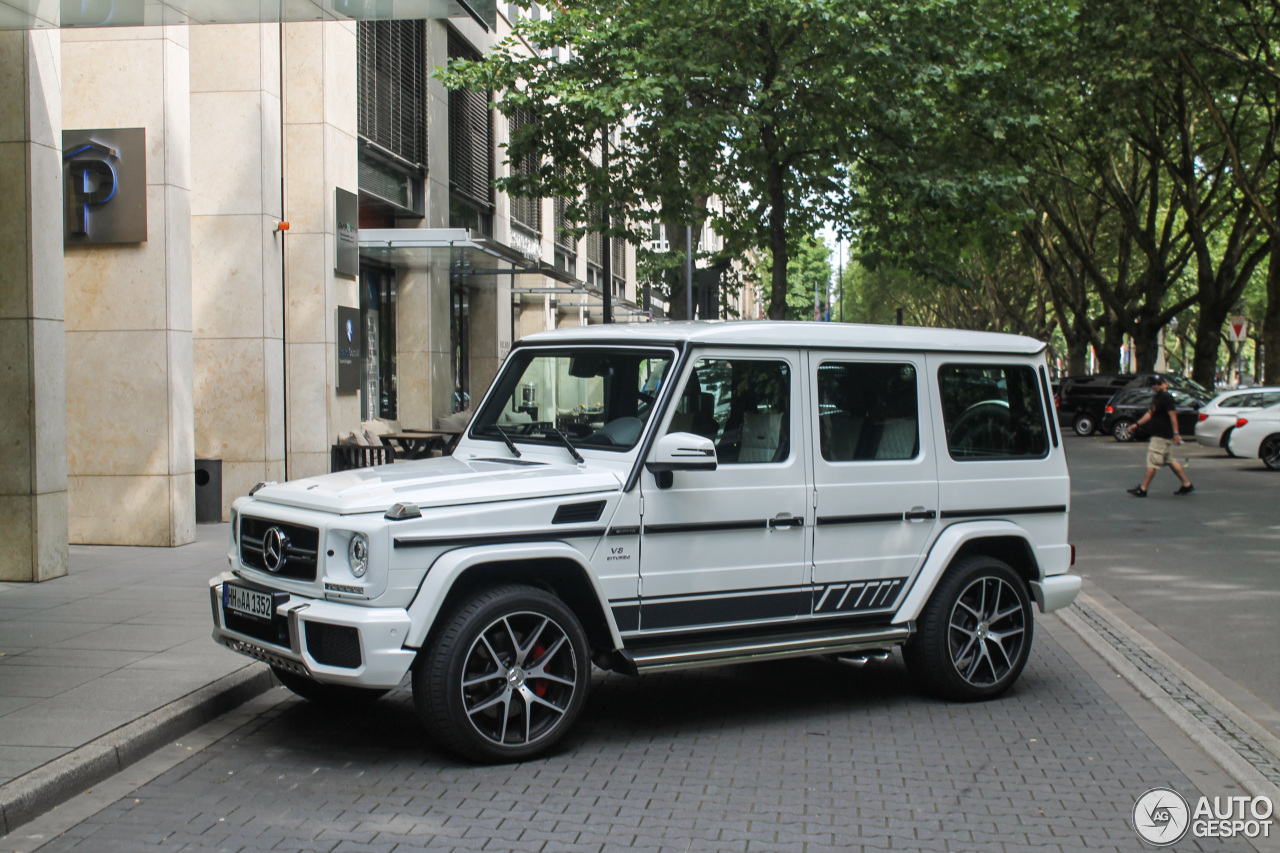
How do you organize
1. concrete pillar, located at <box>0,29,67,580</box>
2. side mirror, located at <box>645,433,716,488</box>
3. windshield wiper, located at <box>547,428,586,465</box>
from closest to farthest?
side mirror, located at <box>645,433,716,488</box> < windshield wiper, located at <box>547,428,586,465</box> < concrete pillar, located at <box>0,29,67,580</box>

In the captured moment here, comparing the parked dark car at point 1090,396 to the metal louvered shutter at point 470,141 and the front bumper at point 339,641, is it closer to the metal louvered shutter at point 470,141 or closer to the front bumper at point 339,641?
the metal louvered shutter at point 470,141

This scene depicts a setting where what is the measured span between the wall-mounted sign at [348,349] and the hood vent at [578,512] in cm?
1072

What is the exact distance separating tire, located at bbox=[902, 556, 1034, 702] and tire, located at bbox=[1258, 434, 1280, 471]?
19062 mm

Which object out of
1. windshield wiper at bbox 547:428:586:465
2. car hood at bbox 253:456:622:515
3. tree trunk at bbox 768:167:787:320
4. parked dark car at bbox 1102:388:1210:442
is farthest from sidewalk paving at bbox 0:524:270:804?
parked dark car at bbox 1102:388:1210:442

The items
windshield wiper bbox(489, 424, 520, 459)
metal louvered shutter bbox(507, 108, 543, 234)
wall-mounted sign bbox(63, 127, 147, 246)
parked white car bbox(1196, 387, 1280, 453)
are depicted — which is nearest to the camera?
windshield wiper bbox(489, 424, 520, 459)

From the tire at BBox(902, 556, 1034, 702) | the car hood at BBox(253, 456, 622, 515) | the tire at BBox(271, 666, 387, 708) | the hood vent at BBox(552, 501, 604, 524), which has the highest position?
the car hood at BBox(253, 456, 622, 515)

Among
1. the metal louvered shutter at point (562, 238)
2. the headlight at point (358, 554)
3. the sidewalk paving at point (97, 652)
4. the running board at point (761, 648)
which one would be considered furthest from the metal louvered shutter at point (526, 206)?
the headlight at point (358, 554)

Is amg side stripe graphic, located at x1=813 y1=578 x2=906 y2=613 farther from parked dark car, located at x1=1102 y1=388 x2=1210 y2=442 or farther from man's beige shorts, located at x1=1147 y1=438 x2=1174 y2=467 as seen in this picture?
parked dark car, located at x1=1102 y1=388 x2=1210 y2=442

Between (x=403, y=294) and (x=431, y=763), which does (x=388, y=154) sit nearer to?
(x=403, y=294)

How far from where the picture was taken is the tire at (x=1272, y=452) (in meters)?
23.3

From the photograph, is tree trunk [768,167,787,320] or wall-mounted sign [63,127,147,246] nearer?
wall-mounted sign [63,127,147,246]

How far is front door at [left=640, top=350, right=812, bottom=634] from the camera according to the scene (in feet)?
18.7

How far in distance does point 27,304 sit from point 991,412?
7.27 m

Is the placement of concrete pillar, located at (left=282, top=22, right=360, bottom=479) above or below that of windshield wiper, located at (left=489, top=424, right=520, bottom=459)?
above
